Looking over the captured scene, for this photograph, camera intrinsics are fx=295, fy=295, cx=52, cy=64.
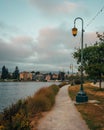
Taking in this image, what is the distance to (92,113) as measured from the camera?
55.8 feet

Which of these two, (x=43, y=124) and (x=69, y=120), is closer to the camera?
(x=43, y=124)

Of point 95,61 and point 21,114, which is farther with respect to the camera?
point 95,61

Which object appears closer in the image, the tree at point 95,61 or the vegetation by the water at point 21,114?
the vegetation by the water at point 21,114

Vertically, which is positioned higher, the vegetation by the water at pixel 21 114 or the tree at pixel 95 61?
the tree at pixel 95 61

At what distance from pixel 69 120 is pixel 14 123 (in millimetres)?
4460

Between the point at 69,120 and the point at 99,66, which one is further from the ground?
the point at 99,66

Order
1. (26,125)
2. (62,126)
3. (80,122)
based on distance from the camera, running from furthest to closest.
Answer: (80,122) → (62,126) → (26,125)

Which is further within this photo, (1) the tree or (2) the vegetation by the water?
(1) the tree

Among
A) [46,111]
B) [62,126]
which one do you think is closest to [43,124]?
[62,126]

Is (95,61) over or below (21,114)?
over

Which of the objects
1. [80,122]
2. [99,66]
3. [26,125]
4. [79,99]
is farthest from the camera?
[99,66]

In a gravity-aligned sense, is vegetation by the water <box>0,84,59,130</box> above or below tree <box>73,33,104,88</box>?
below

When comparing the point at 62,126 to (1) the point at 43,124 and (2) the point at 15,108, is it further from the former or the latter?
(2) the point at 15,108

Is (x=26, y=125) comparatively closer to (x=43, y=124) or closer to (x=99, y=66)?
(x=43, y=124)
